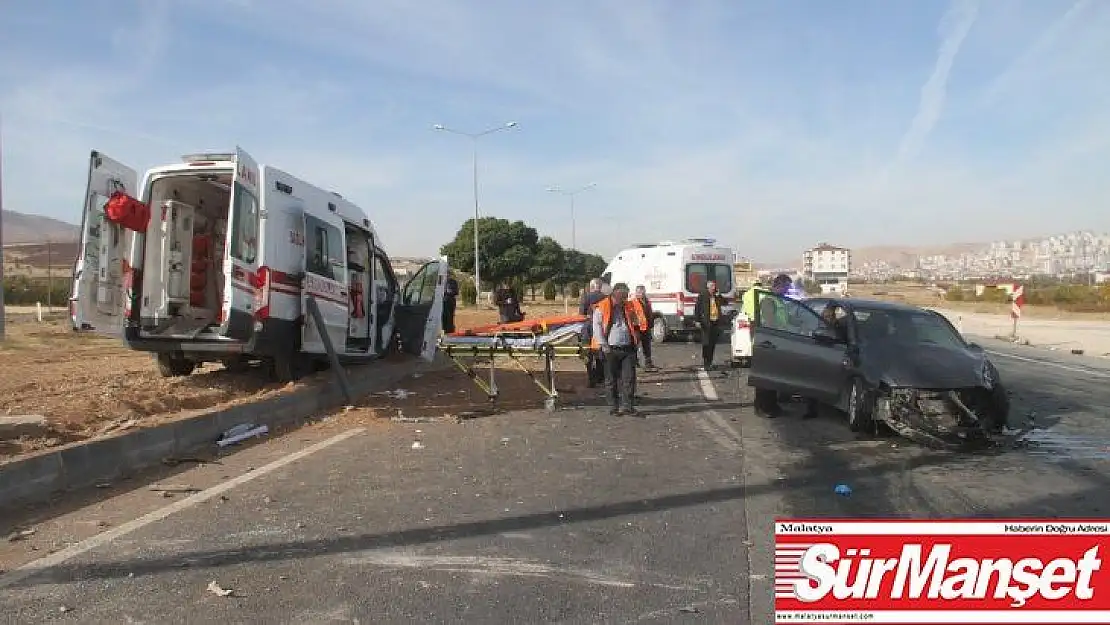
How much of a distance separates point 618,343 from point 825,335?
2375 mm

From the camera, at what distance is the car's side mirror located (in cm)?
916

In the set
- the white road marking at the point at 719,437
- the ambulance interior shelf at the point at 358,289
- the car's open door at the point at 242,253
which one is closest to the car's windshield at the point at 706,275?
the ambulance interior shelf at the point at 358,289

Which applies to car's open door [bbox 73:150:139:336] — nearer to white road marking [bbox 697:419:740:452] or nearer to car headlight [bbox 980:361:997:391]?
white road marking [bbox 697:419:740:452]

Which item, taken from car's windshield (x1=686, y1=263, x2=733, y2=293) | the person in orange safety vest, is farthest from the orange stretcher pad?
car's windshield (x1=686, y1=263, x2=733, y2=293)

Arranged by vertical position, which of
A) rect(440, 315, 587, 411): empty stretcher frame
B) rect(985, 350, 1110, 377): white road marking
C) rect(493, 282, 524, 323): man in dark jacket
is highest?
rect(493, 282, 524, 323): man in dark jacket

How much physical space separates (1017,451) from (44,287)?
45521 millimetres

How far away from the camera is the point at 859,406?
8523 millimetres

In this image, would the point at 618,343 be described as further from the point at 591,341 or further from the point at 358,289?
the point at 358,289

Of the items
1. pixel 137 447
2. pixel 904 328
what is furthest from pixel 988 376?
pixel 137 447

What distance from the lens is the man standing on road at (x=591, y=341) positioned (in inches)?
461

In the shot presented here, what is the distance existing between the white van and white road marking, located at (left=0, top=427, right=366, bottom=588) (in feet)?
7.77

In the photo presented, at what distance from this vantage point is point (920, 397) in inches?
314

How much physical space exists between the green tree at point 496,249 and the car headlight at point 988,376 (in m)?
52.5

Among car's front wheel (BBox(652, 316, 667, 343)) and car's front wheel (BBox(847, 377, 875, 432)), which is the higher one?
car's front wheel (BBox(652, 316, 667, 343))
